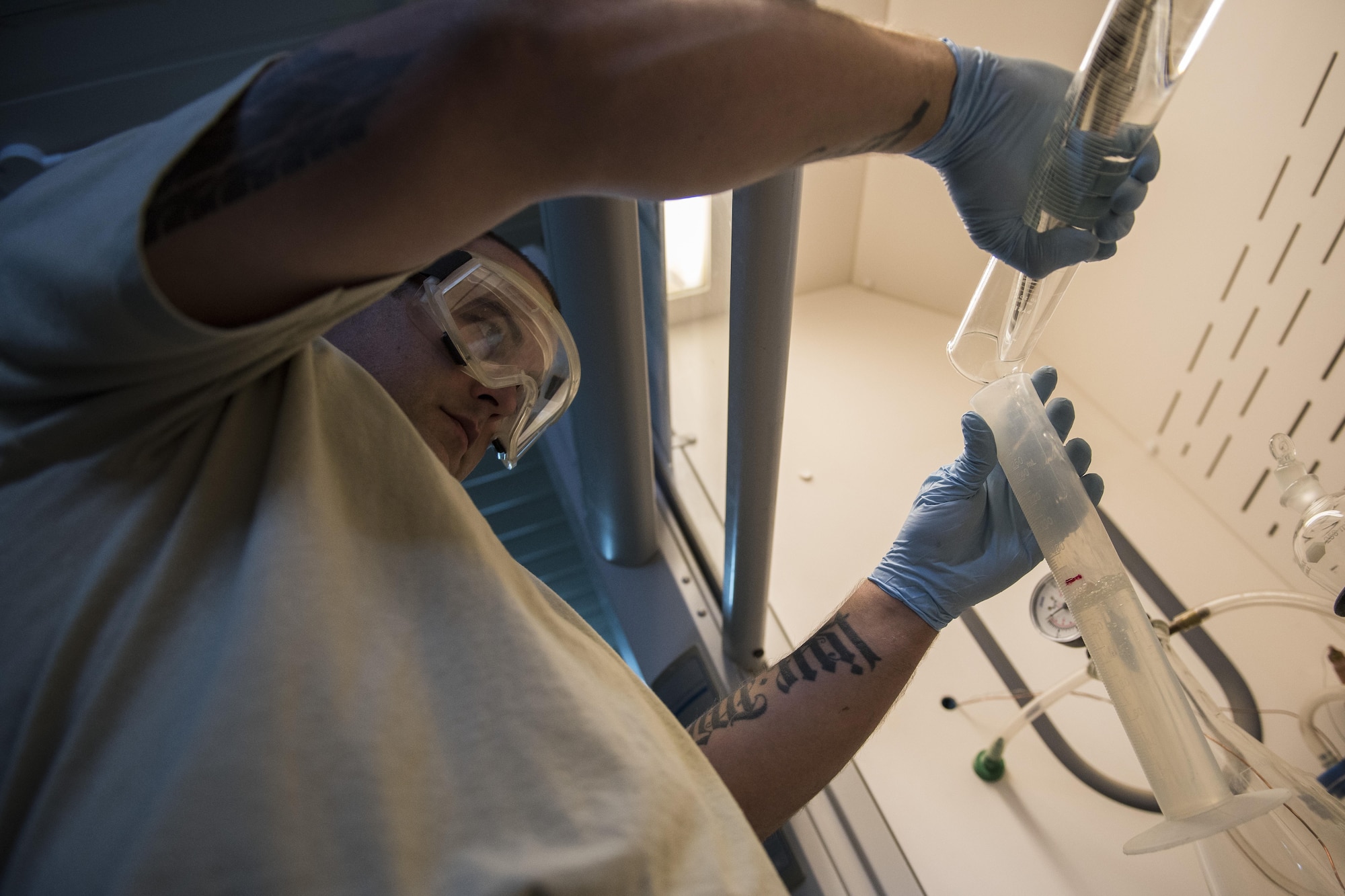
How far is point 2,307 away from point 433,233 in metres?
0.30

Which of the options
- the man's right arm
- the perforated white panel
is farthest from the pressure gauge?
the man's right arm

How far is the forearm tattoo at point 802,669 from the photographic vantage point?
41.5 inches

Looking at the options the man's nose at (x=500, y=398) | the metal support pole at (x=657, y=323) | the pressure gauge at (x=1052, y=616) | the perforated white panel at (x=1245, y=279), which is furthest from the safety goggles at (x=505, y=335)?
the perforated white panel at (x=1245, y=279)

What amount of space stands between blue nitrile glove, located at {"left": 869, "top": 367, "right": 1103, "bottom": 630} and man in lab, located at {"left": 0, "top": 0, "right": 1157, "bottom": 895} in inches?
16.7

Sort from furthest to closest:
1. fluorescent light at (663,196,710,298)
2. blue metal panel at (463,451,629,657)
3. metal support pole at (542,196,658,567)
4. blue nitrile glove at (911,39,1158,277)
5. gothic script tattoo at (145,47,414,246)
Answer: blue metal panel at (463,451,629,657) → fluorescent light at (663,196,710,298) → metal support pole at (542,196,658,567) → blue nitrile glove at (911,39,1158,277) → gothic script tattoo at (145,47,414,246)

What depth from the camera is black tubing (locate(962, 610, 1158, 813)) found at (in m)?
1.42

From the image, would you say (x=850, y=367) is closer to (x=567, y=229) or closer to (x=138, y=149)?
(x=567, y=229)

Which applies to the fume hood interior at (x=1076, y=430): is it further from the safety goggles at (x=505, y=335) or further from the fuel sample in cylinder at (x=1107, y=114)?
the fuel sample in cylinder at (x=1107, y=114)

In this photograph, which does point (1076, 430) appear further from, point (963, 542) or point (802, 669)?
point (802, 669)

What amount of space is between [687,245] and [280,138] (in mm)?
1164

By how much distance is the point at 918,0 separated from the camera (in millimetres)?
1845

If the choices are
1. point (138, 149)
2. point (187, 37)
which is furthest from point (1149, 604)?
point (187, 37)

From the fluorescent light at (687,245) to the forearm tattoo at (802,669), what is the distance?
81cm

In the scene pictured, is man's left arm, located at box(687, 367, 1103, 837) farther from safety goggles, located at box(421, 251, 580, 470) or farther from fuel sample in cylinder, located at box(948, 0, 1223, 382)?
safety goggles, located at box(421, 251, 580, 470)
